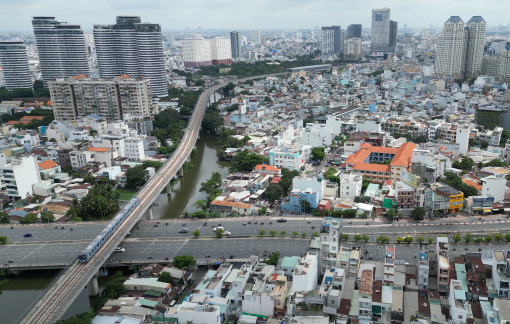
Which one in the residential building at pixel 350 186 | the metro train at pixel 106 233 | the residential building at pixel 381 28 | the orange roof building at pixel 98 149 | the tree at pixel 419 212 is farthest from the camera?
the residential building at pixel 381 28

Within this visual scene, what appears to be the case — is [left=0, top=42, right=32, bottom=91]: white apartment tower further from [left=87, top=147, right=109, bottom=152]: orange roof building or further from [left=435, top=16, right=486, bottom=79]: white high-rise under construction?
[left=435, top=16, right=486, bottom=79]: white high-rise under construction

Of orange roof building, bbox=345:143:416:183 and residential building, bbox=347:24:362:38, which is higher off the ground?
residential building, bbox=347:24:362:38

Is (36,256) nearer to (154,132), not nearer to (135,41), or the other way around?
(154,132)

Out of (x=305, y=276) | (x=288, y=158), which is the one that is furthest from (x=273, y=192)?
(x=305, y=276)

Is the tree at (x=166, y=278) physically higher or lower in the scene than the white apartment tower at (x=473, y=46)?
lower

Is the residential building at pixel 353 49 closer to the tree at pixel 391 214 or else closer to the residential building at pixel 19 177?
the tree at pixel 391 214

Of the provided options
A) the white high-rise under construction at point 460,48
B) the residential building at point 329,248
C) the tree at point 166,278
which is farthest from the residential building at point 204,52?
the residential building at point 329,248

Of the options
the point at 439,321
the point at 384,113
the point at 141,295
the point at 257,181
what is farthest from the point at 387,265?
the point at 384,113

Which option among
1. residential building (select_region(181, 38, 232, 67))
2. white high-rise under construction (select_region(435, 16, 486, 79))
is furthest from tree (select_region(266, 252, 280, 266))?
residential building (select_region(181, 38, 232, 67))
